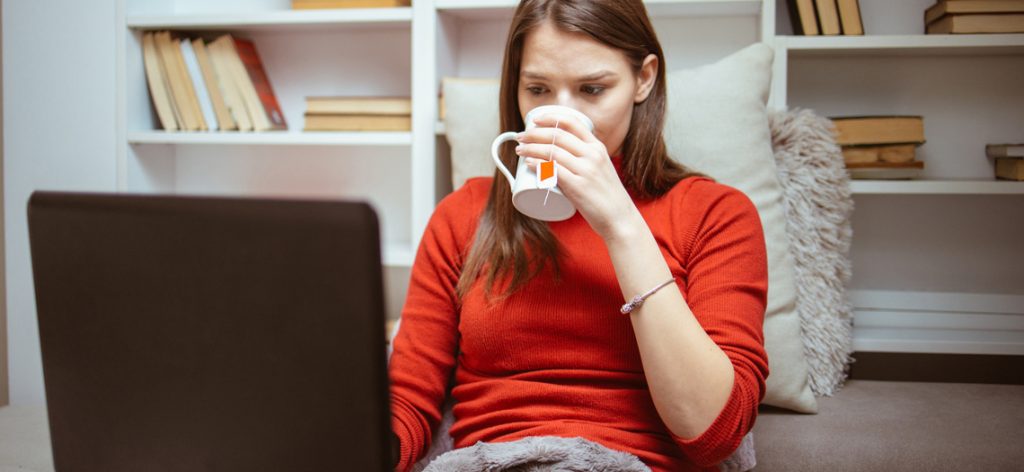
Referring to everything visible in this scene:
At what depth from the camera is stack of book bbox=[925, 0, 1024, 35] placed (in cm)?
153

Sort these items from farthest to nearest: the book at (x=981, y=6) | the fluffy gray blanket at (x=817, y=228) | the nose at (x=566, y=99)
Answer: the book at (x=981, y=6)
the fluffy gray blanket at (x=817, y=228)
the nose at (x=566, y=99)

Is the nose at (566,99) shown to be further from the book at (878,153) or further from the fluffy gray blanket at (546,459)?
the book at (878,153)

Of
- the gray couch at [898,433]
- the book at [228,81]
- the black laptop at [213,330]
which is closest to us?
the black laptop at [213,330]

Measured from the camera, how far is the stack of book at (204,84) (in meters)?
1.88

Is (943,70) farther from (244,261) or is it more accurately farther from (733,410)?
(244,261)

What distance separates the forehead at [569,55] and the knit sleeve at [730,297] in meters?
0.21

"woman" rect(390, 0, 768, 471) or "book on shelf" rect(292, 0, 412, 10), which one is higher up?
"book on shelf" rect(292, 0, 412, 10)

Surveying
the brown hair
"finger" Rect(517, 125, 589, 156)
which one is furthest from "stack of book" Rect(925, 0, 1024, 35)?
"finger" Rect(517, 125, 589, 156)

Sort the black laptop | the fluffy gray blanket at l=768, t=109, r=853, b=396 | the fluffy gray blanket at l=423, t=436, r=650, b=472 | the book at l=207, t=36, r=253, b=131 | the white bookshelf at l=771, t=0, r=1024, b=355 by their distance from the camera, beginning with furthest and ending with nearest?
1. the book at l=207, t=36, r=253, b=131
2. the white bookshelf at l=771, t=0, r=1024, b=355
3. the fluffy gray blanket at l=768, t=109, r=853, b=396
4. the fluffy gray blanket at l=423, t=436, r=650, b=472
5. the black laptop

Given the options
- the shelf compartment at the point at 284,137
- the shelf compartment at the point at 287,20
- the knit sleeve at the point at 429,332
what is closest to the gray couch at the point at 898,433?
the knit sleeve at the point at 429,332

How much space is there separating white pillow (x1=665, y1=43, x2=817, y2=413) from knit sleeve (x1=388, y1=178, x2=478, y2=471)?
1.40ft

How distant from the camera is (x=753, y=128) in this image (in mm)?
1362

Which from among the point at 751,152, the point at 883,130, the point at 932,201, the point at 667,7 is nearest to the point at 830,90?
the point at 883,130

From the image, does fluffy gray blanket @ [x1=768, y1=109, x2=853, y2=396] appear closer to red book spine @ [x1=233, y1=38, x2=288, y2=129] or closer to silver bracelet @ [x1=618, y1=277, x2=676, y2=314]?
silver bracelet @ [x1=618, y1=277, x2=676, y2=314]
